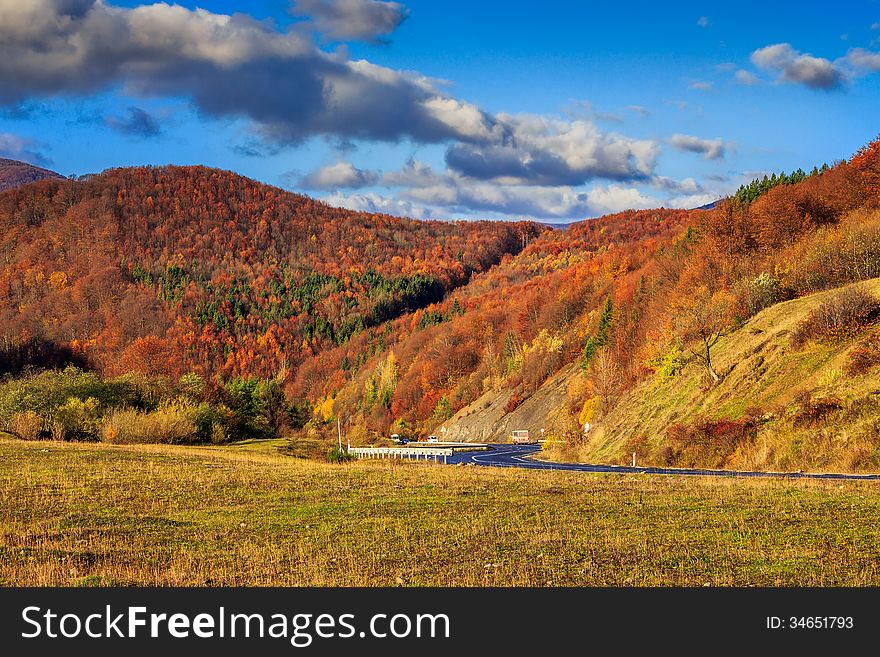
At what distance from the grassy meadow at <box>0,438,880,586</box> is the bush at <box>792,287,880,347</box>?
74.6 feet

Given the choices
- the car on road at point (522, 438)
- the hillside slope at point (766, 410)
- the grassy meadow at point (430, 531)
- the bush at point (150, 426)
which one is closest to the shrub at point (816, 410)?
the hillside slope at point (766, 410)

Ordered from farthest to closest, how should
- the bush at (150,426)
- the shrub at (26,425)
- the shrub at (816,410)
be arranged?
the bush at (150,426) < the shrub at (26,425) < the shrub at (816,410)

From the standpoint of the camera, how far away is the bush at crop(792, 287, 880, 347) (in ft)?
181

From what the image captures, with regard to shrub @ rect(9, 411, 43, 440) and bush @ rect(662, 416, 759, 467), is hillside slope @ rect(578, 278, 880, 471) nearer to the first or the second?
bush @ rect(662, 416, 759, 467)

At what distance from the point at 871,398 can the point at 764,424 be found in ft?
20.4

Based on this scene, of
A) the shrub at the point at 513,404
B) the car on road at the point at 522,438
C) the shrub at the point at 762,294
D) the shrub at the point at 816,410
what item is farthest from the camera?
the shrub at the point at 513,404

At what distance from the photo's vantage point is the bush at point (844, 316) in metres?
55.0

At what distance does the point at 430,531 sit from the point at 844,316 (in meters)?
42.8

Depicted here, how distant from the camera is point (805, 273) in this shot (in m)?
74.2

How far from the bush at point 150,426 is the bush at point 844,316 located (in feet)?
172

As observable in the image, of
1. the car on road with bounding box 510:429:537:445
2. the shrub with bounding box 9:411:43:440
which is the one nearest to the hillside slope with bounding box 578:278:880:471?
the car on road with bounding box 510:429:537:445

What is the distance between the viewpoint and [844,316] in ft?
183

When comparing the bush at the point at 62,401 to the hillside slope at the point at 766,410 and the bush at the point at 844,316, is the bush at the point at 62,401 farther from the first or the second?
the bush at the point at 844,316

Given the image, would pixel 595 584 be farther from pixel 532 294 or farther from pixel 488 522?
pixel 532 294
